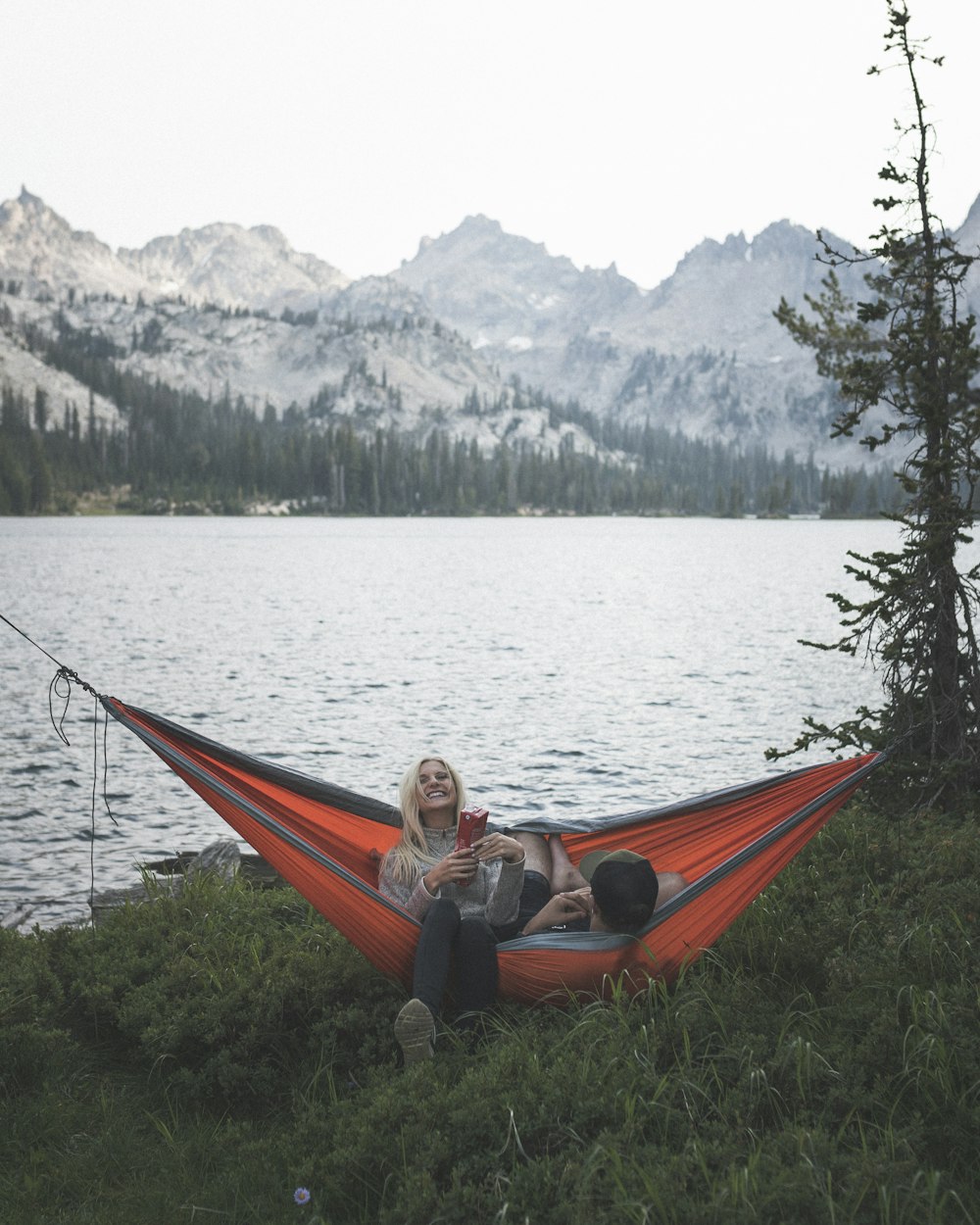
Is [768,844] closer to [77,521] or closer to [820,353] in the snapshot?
[820,353]

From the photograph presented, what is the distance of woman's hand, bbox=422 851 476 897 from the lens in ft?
13.9

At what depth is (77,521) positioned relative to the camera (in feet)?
328

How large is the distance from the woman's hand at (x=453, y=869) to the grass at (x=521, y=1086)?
549mm

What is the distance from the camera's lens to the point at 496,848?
169 inches

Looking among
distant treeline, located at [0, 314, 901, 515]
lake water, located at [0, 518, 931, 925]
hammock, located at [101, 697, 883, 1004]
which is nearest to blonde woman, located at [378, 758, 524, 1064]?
hammock, located at [101, 697, 883, 1004]

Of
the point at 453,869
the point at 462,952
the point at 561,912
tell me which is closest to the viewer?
the point at 462,952

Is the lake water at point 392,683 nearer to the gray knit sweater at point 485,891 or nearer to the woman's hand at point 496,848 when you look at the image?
the gray knit sweater at point 485,891

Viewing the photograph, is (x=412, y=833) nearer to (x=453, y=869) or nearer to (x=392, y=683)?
(x=453, y=869)

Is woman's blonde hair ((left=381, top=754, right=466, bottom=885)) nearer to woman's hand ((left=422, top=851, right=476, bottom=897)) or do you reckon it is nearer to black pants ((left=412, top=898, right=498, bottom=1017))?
woman's hand ((left=422, top=851, right=476, bottom=897))

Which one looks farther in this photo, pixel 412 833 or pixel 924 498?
pixel 924 498

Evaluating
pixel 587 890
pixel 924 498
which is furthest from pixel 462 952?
pixel 924 498

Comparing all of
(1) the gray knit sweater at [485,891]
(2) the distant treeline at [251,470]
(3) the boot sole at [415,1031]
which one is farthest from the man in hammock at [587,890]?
(2) the distant treeline at [251,470]

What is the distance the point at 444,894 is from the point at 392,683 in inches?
662

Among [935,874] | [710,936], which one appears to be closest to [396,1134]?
[710,936]
